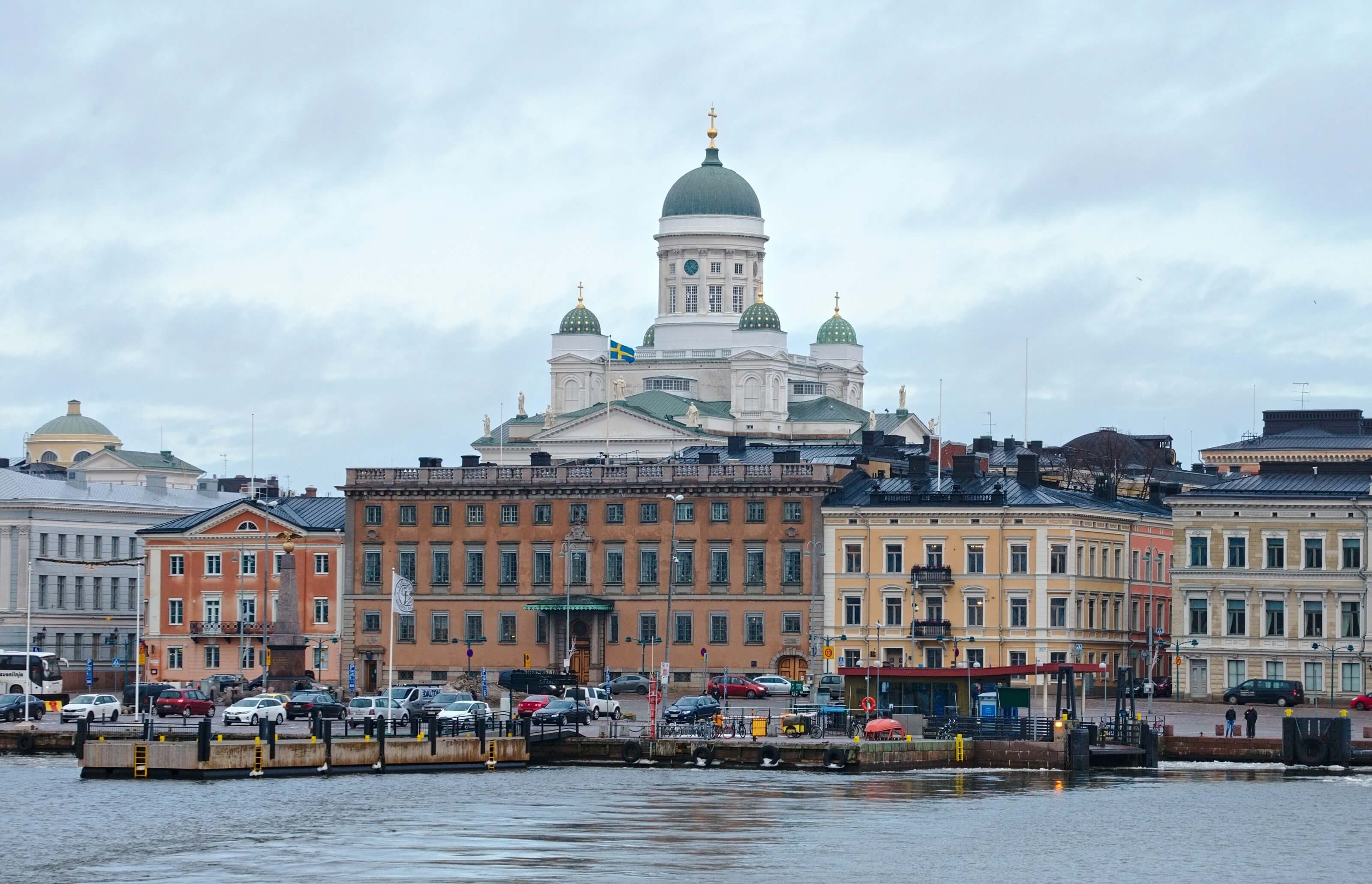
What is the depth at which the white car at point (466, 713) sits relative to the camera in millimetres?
94312

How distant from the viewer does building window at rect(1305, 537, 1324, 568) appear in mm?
115562

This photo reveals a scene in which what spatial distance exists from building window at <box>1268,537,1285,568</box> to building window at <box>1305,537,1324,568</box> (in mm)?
900

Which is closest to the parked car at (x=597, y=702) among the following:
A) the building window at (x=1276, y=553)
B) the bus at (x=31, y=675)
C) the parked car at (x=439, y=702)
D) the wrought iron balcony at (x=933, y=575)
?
the parked car at (x=439, y=702)

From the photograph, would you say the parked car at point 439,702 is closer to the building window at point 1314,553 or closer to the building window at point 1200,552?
the building window at point 1200,552

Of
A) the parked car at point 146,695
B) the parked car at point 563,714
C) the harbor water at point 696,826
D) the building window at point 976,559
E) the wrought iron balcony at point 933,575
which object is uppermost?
the building window at point 976,559

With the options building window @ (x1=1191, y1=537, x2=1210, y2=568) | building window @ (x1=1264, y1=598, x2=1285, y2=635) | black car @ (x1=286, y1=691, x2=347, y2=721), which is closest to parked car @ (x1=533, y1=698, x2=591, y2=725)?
black car @ (x1=286, y1=691, x2=347, y2=721)

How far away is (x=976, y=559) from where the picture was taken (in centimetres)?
12631

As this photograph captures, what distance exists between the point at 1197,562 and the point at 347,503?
4129cm

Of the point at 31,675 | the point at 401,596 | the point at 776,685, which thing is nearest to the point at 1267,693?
the point at 776,685

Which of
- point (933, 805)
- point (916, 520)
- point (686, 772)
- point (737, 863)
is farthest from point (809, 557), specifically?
point (737, 863)

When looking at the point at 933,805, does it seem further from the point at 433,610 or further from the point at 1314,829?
the point at 433,610

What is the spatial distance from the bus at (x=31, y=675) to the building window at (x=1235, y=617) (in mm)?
45907

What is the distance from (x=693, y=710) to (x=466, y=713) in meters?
8.33

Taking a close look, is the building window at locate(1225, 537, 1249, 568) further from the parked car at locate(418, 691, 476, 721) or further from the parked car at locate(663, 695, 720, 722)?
the parked car at locate(418, 691, 476, 721)
